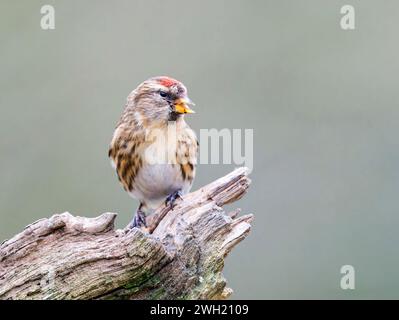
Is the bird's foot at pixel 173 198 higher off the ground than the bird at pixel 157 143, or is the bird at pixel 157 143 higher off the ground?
the bird at pixel 157 143

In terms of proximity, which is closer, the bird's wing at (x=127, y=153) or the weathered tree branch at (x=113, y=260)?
the weathered tree branch at (x=113, y=260)

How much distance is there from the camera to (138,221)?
563 centimetres

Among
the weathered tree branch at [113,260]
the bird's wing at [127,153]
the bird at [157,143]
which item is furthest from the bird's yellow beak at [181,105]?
the weathered tree branch at [113,260]

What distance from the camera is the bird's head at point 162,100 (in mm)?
5641

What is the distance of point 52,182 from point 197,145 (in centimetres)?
496

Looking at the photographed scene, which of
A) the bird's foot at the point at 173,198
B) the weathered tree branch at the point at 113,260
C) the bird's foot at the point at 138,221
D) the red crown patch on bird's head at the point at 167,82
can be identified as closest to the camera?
the weathered tree branch at the point at 113,260

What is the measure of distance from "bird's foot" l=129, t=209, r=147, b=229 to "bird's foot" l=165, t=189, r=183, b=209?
7.8 inches

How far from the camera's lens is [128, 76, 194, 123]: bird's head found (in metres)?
5.64

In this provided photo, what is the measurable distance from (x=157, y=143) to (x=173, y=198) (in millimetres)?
399

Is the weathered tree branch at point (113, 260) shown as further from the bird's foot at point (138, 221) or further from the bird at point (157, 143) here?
the bird at point (157, 143)

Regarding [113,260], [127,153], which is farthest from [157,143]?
[113,260]
